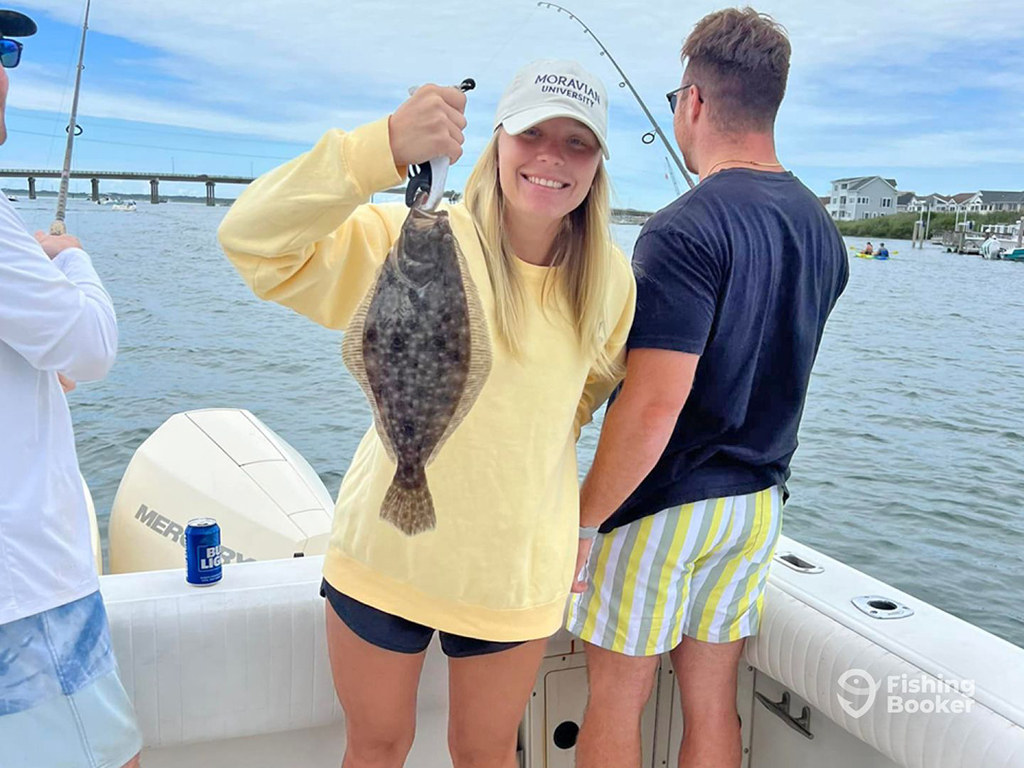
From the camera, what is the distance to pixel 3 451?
1271 mm

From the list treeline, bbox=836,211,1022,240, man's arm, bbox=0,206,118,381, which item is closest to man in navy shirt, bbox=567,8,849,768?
man's arm, bbox=0,206,118,381

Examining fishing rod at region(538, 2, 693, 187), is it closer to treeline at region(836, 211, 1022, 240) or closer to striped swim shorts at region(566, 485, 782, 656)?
striped swim shorts at region(566, 485, 782, 656)

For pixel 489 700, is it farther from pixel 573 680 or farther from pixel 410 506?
pixel 573 680

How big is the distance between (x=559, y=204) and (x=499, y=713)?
1.06 metres

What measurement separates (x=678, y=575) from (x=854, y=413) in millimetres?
9166

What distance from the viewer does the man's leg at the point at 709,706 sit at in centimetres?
207

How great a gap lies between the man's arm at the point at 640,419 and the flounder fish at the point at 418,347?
484 millimetres

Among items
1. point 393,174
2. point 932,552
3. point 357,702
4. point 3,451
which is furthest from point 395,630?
point 932,552

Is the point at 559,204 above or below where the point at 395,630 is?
above

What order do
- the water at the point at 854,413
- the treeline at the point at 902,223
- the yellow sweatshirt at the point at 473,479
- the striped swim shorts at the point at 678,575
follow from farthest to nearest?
the treeline at the point at 902,223
the water at the point at 854,413
the striped swim shorts at the point at 678,575
the yellow sweatshirt at the point at 473,479

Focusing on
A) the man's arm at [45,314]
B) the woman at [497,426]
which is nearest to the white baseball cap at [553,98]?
the woman at [497,426]

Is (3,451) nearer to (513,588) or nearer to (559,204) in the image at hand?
(513,588)
